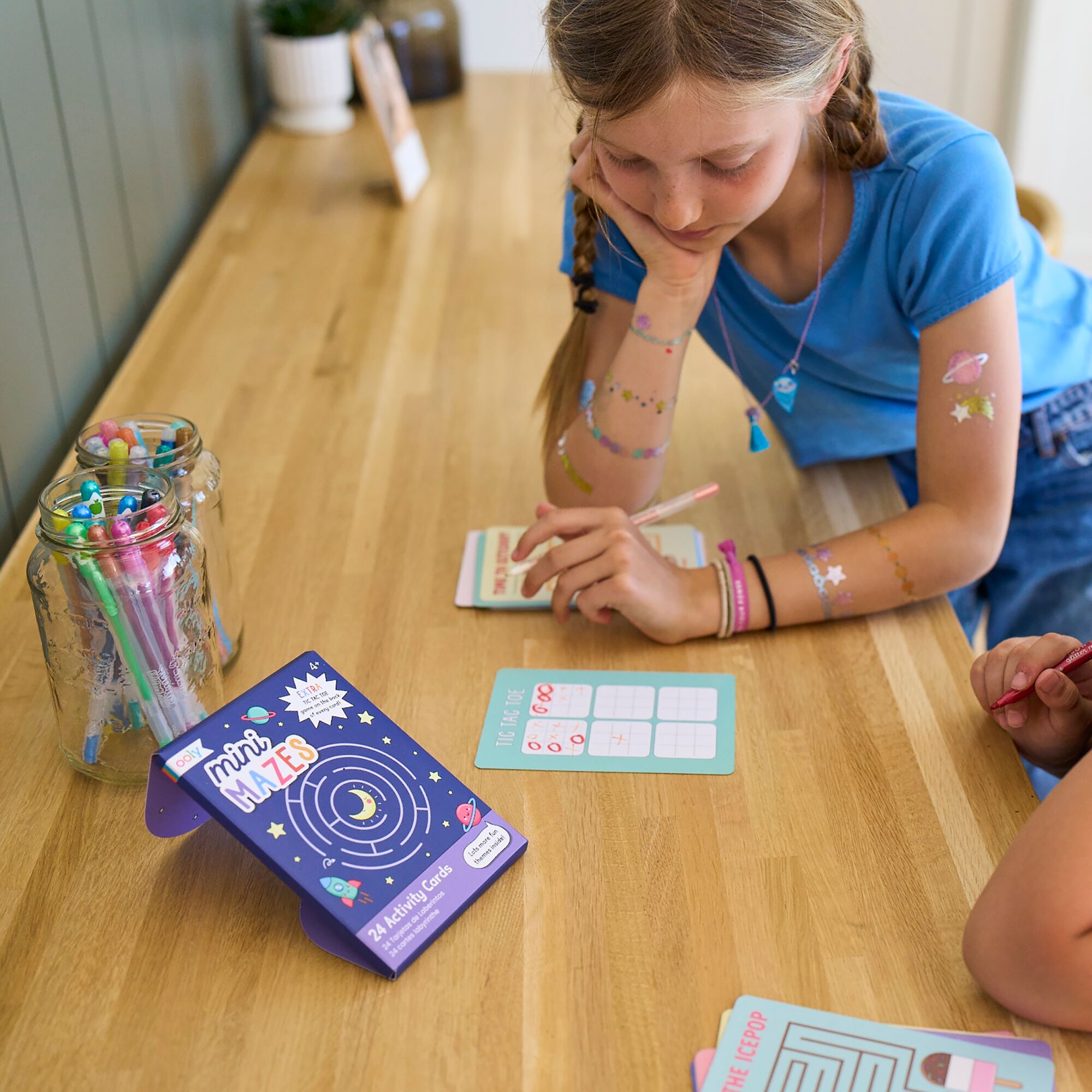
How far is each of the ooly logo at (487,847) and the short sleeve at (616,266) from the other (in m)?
0.60

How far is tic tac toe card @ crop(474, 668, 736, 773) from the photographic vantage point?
83 centimetres

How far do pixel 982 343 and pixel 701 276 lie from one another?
26 centimetres

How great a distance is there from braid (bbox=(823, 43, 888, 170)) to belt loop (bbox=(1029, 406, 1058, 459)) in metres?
0.35

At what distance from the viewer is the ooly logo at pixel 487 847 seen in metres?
0.73

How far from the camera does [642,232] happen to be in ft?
3.42

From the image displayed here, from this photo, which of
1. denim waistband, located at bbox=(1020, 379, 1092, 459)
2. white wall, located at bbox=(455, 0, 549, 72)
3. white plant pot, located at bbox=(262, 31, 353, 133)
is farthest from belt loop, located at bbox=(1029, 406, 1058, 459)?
white wall, located at bbox=(455, 0, 549, 72)

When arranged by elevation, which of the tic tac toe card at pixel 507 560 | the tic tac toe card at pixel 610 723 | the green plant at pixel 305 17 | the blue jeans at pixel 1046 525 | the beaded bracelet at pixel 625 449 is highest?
the green plant at pixel 305 17

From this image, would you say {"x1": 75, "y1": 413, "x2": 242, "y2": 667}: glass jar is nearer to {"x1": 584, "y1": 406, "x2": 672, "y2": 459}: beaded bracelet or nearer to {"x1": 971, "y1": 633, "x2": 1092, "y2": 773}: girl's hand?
{"x1": 584, "y1": 406, "x2": 672, "y2": 459}: beaded bracelet

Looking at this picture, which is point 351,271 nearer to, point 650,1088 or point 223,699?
point 223,699

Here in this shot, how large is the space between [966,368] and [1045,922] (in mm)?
496

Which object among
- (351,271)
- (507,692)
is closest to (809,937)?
(507,692)

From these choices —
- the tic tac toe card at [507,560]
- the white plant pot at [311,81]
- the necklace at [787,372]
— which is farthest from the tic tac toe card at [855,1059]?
the white plant pot at [311,81]

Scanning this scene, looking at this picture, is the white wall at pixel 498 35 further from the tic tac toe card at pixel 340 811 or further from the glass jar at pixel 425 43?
the tic tac toe card at pixel 340 811

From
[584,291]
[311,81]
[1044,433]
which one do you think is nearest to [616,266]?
[584,291]
